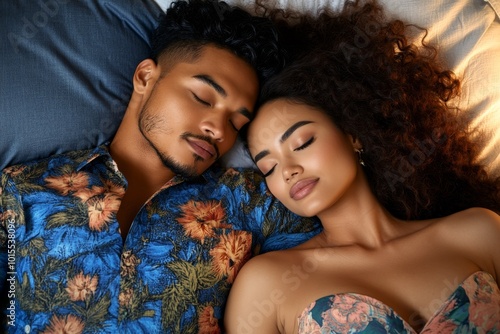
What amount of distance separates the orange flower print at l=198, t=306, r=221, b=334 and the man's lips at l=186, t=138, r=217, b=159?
1.84 ft

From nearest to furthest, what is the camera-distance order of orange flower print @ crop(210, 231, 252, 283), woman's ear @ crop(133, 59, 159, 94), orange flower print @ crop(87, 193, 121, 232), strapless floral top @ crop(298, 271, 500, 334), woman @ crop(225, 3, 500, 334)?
strapless floral top @ crop(298, 271, 500, 334), woman @ crop(225, 3, 500, 334), orange flower print @ crop(87, 193, 121, 232), orange flower print @ crop(210, 231, 252, 283), woman's ear @ crop(133, 59, 159, 94)

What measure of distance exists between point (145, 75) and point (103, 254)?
0.78 metres

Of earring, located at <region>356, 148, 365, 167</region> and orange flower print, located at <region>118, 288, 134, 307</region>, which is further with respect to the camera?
earring, located at <region>356, 148, 365, 167</region>

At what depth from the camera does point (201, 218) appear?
217 centimetres

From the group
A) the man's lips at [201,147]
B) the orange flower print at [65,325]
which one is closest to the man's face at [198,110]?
the man's lips at [201,147]

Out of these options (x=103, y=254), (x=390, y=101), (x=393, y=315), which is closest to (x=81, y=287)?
(x=103, y=254)

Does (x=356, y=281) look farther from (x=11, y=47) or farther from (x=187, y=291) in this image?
(x=11, y=47)

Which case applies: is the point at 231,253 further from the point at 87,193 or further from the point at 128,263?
the point at 87,193

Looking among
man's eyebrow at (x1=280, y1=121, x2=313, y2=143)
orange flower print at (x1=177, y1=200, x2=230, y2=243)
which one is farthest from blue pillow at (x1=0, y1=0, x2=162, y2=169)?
man's eyebrow at (x1=280, y1=121, x2=313, y2=143)

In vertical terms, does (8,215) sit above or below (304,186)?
below

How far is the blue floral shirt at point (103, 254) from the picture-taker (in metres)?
1.92

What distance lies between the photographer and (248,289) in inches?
79.4

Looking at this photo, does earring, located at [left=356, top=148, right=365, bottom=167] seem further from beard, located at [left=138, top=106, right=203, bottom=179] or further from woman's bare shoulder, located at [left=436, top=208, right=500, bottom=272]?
beard, located at [left=138, top=106, right=203, bottom=179]

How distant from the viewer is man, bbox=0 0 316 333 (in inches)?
76.1
